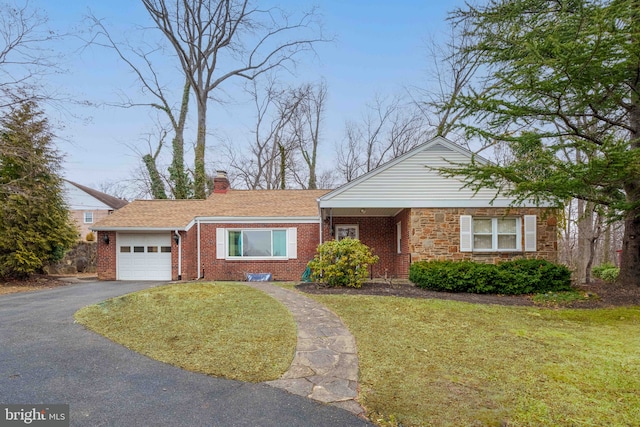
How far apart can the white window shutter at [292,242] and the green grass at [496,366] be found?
22.7ft

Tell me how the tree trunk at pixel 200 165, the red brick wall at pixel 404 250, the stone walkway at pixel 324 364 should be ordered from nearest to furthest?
1. the stone walkway at pixel 324 364
2. the red brick wall at pixel 404 250
3. the tree trunk at pixel 200 165

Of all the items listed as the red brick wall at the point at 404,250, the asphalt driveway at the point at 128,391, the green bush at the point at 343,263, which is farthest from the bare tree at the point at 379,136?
the asphalt driveway at the point at 128,391

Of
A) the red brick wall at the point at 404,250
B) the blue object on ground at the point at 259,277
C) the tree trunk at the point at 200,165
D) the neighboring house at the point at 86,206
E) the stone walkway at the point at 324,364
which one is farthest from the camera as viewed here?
the neighboring house at the point at 86,206

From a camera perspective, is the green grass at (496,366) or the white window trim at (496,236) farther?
the white window trim at (496,236)

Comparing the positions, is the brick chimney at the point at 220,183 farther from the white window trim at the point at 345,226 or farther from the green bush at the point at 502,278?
the green bush at the point at 502,278

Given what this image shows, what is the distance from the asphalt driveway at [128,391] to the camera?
3.04m

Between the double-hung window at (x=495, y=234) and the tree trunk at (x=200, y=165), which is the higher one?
the tree trunk at (x=200, y=165)

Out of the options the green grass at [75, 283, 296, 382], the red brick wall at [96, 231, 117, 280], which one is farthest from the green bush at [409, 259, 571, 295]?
the red brick wall at [96, 231, 117, 280]

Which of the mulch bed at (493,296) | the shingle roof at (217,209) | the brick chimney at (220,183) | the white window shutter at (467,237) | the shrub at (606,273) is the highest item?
the brick chimney at (220,183)

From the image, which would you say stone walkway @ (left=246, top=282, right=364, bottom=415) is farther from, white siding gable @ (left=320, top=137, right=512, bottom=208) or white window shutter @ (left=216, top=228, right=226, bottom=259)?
white window shutter @ (left=216, top=228, right=226, bottom=259)

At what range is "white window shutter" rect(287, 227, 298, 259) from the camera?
13867 millimetres

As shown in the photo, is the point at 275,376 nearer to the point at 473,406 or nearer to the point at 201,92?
the point at 473,406

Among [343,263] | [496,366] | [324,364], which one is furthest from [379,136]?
[324,364]

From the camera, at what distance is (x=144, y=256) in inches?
569
